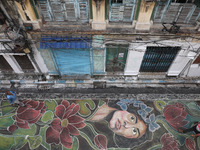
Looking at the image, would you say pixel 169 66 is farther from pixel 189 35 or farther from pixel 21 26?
pixel 21 26

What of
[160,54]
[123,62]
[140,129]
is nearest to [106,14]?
[123,62]

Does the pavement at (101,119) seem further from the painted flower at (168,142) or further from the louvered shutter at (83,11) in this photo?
the louvered shutter at (83,11)

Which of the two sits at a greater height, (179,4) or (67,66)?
(179,4)

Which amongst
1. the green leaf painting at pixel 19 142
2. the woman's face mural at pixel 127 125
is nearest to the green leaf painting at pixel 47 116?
the green leaf painting at pixel 19 142

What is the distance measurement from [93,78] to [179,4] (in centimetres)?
783

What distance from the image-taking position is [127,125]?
33.9 feet

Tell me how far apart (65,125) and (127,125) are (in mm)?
4314

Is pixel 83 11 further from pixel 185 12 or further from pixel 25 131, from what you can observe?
pixel 25 131

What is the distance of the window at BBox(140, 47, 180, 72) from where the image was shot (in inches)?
415

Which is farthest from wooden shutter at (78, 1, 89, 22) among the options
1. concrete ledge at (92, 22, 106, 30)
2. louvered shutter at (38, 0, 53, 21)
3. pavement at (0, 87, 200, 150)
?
pavement at (0, 87, 200, 150)

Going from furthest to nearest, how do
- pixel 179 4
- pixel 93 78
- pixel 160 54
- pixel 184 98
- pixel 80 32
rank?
pixel 93 78, pixel 184 98, pixel 160 54, pixel 80 32, pixel 179 4

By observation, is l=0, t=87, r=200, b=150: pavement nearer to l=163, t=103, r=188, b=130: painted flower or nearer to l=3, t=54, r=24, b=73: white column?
l=163, t=103, r=188, b=130: painted flower

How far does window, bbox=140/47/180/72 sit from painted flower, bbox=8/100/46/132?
334 inches

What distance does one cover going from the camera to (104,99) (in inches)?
454
